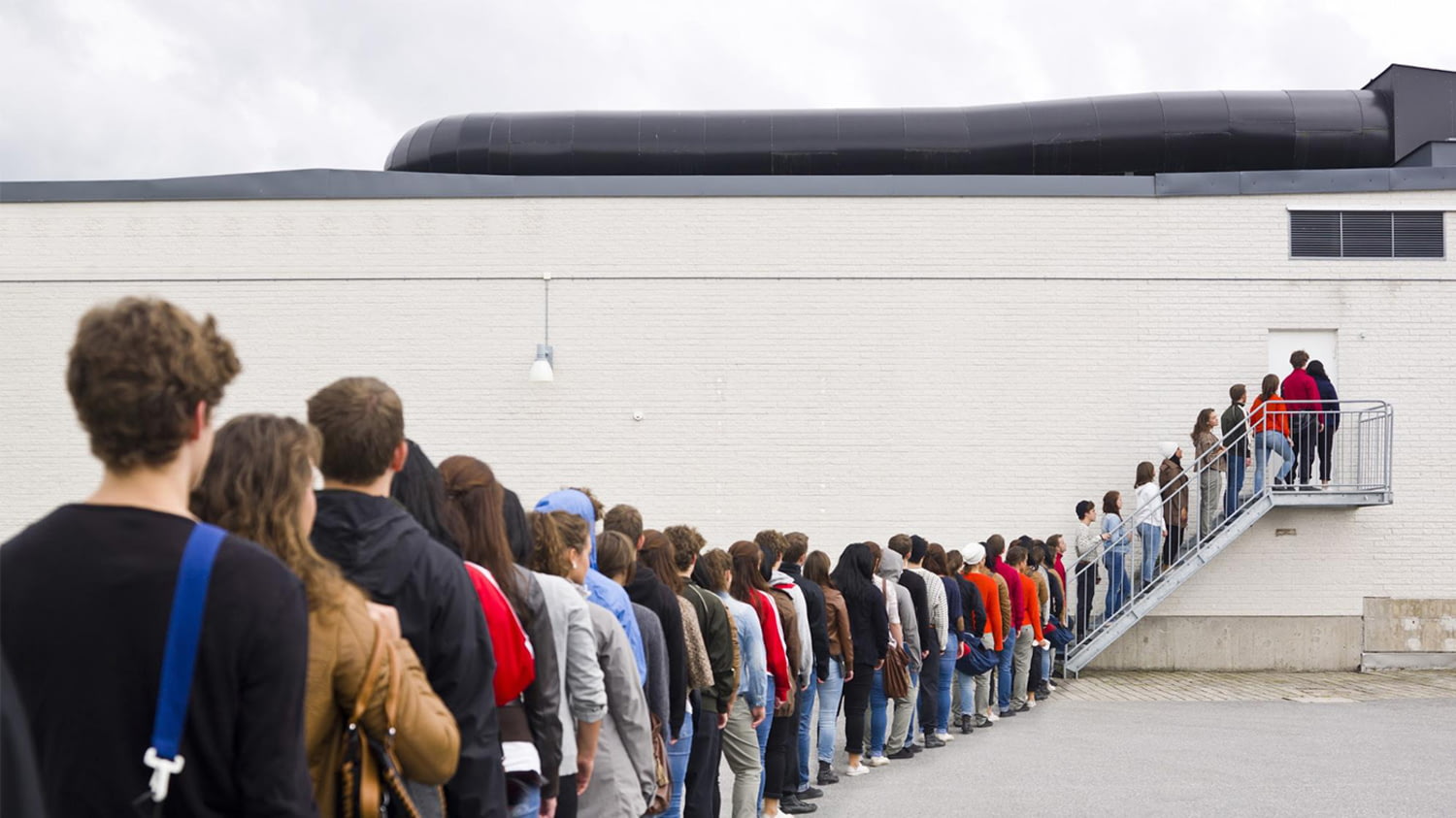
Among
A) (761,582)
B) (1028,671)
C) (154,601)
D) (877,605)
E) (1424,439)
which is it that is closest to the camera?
(154,601)

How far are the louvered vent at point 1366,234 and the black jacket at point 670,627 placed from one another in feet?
46.3

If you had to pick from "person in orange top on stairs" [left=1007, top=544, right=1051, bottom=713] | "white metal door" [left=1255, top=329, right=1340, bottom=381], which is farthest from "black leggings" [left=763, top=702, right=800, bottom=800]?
"white metal door" [left=1255, top=329, right=1340, bottom=381]

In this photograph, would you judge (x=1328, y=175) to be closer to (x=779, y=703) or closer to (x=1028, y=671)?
(x=1028, y=671)

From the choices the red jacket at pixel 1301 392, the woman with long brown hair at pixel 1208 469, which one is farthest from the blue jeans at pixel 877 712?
the red jacket at pixel 1301 392

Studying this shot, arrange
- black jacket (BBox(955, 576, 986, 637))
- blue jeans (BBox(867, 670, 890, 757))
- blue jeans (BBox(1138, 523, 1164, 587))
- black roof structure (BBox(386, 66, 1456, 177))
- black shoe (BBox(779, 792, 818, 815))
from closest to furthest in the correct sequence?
1. black shoe (BBox(779, 792, 818, 815))
2. blue jeans (BBox(867, 670, 890, 757))
3. black jacket (BBox(955, 576, 986, 637))
4. blue jeans (BBox(1138, 523, 1164, 587))
5. black roof structure (BBox(386, 66, 1456, 177))

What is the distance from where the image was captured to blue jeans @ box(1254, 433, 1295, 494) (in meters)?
16.9

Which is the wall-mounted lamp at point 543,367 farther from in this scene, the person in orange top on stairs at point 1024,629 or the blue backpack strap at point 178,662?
the blue backpack strap at point 178,662

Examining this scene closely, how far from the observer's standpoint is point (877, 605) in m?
10.9

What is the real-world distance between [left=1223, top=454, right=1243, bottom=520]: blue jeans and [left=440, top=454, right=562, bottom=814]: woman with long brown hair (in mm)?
14039

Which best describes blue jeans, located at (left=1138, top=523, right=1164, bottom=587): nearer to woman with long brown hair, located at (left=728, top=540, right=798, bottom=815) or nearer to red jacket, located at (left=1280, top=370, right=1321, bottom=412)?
red jacket, located at (left=1280, top=370, right=1321, bottom=412)

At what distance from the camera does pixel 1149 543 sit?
17.0 m

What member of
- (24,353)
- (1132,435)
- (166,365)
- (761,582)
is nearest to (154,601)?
(166,365)

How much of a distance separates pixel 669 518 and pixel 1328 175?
982 cm

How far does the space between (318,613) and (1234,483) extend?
618 inches
